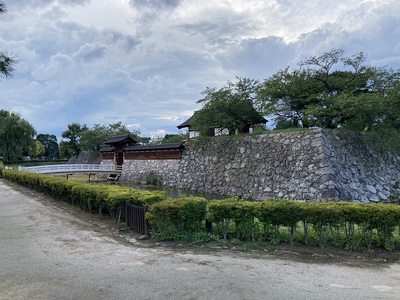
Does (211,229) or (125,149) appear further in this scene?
(125,149)

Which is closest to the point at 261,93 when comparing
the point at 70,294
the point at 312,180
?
the point at 312,180

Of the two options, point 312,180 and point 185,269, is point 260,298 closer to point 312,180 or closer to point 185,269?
point 185,269

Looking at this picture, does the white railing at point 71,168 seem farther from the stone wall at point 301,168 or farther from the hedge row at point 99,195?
the hedge row at point 99,195

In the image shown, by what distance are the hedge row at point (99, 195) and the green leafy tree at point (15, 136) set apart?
27594 millimetres

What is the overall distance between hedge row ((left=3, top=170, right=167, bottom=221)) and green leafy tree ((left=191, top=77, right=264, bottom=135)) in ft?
38.7

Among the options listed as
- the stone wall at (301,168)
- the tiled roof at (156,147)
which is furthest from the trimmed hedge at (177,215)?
the tiled roof at (156,147)

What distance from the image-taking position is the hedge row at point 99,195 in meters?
6.62

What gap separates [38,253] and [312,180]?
12451mm

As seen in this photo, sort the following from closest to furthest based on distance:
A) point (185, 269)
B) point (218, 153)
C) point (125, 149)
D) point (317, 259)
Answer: point (185, 269)
point (317, 259)
point (218, 153)
point (125, 149)

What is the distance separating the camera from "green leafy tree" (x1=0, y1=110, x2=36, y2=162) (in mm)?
35406

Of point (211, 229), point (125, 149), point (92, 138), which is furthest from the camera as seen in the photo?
point (92, 138)

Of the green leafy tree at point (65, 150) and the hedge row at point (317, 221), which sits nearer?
the hedge row at point (317, 221)

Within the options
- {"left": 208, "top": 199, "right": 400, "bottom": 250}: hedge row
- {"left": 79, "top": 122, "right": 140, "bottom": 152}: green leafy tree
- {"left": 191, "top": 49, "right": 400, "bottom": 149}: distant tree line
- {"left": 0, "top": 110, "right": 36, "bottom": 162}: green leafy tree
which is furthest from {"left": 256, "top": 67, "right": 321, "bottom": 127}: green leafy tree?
{"left": 0, "top": 110, "right": 36, "bottom": 162}: green leafy tree

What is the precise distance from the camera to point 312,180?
1408cm
